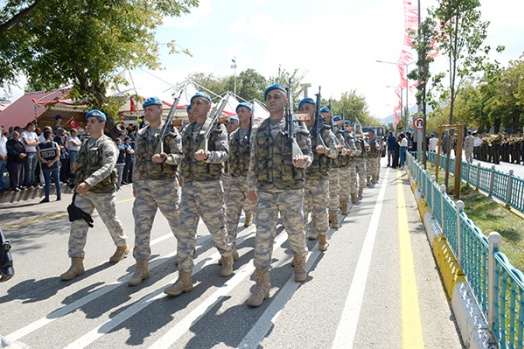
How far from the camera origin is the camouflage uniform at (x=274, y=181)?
14.5 feet

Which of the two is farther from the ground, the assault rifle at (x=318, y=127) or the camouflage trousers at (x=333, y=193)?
the assault rifle at (x=318, y=127)

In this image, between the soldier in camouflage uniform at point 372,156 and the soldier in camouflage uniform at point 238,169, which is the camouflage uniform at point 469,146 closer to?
the soldier in camouflage uniform at point 372,156

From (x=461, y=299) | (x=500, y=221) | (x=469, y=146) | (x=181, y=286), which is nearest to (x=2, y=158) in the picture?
(x=181, y=286)

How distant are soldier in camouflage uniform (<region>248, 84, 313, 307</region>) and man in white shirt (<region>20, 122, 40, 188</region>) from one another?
9.48 meters

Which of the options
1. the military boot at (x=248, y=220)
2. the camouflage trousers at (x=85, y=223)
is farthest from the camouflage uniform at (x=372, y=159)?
the camouflage trousers at (x=85, y=223)

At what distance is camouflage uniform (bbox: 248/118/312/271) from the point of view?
14.5ft

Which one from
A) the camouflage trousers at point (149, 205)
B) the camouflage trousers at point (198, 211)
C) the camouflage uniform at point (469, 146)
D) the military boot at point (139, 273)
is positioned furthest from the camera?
the camouflage uniform at point (469, 146)

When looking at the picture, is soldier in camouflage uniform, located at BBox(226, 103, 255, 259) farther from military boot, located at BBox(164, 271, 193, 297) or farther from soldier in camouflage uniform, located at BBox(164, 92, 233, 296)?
military boot, located at BBox(164, 271, 193, 297)

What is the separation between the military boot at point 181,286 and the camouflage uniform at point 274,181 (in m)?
0.82

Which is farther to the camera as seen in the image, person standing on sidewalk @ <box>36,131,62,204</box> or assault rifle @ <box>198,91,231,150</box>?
person standing on sidewalk @ <box>36,131,62,204</box>

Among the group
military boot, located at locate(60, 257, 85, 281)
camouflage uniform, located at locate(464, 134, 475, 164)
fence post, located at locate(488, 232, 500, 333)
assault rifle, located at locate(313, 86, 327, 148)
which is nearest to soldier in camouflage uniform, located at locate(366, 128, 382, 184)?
assault rifle, located at locate(313, 86, 327, 148)

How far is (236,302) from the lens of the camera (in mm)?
4266

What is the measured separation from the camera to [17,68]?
33.4 ft

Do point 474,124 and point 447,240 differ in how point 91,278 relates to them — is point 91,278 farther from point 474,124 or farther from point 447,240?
point 474,124
